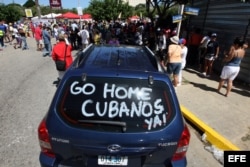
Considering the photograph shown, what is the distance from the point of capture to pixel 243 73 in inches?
346

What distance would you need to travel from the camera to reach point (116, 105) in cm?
261

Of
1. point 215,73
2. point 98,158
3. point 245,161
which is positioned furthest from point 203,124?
point 215,73

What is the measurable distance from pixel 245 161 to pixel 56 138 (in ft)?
10.0

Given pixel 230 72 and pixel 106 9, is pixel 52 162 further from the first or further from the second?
pixel 106 9

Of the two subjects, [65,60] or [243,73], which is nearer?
[65,60]

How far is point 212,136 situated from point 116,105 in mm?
3036

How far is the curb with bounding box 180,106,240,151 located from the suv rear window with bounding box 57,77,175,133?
247 cm

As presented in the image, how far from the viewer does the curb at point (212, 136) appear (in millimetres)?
4605

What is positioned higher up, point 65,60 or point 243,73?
point 65,60

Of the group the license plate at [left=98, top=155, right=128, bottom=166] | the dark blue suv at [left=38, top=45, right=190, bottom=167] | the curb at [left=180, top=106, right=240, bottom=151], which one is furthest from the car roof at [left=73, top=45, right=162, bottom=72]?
the curb at [left=180, top=106, right=240, bottom=151]

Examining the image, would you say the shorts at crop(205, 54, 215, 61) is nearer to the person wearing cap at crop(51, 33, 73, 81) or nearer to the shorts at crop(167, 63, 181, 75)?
the shorts at crop(167, 63, 181, 75)

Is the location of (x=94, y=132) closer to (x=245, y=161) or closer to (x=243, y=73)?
(x=245, y=161)

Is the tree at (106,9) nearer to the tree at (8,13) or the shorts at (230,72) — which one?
the tree at (8,13)

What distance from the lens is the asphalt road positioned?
4.17 m
